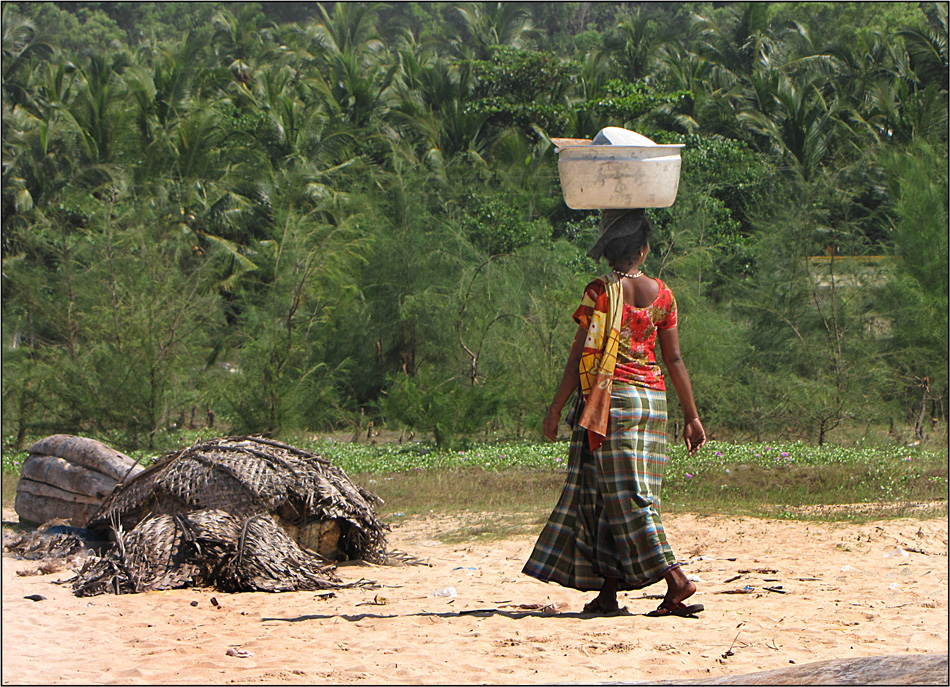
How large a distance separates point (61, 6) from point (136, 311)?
39785 millimetres

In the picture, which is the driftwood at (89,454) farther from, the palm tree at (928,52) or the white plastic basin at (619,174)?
the palm tree at (928,52)

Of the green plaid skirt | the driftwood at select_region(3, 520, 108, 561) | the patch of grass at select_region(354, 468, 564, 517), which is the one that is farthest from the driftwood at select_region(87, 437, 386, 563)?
the green plaid skirt

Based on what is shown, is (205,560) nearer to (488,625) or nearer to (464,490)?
(488,625)

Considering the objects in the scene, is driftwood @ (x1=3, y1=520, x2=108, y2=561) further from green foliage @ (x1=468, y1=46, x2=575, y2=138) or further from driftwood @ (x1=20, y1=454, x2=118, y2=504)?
green foliage @ (x1=468, y1=46, x2=575, y2=138)

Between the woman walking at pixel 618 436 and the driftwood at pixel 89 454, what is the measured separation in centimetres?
379

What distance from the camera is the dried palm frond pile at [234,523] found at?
5.16m

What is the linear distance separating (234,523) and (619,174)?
291 cm

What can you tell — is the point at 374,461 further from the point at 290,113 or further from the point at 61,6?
the point at 61,6

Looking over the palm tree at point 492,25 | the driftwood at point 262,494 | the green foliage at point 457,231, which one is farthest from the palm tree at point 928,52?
the driftwood at point 262,494

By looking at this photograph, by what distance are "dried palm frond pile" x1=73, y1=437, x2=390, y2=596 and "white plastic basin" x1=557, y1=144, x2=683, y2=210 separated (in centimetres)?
256

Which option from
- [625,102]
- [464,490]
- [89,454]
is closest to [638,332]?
[89,454]

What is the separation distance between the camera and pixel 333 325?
49.9 feet

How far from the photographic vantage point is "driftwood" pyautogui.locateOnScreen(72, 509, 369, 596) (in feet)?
16.8

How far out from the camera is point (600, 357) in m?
4.12
